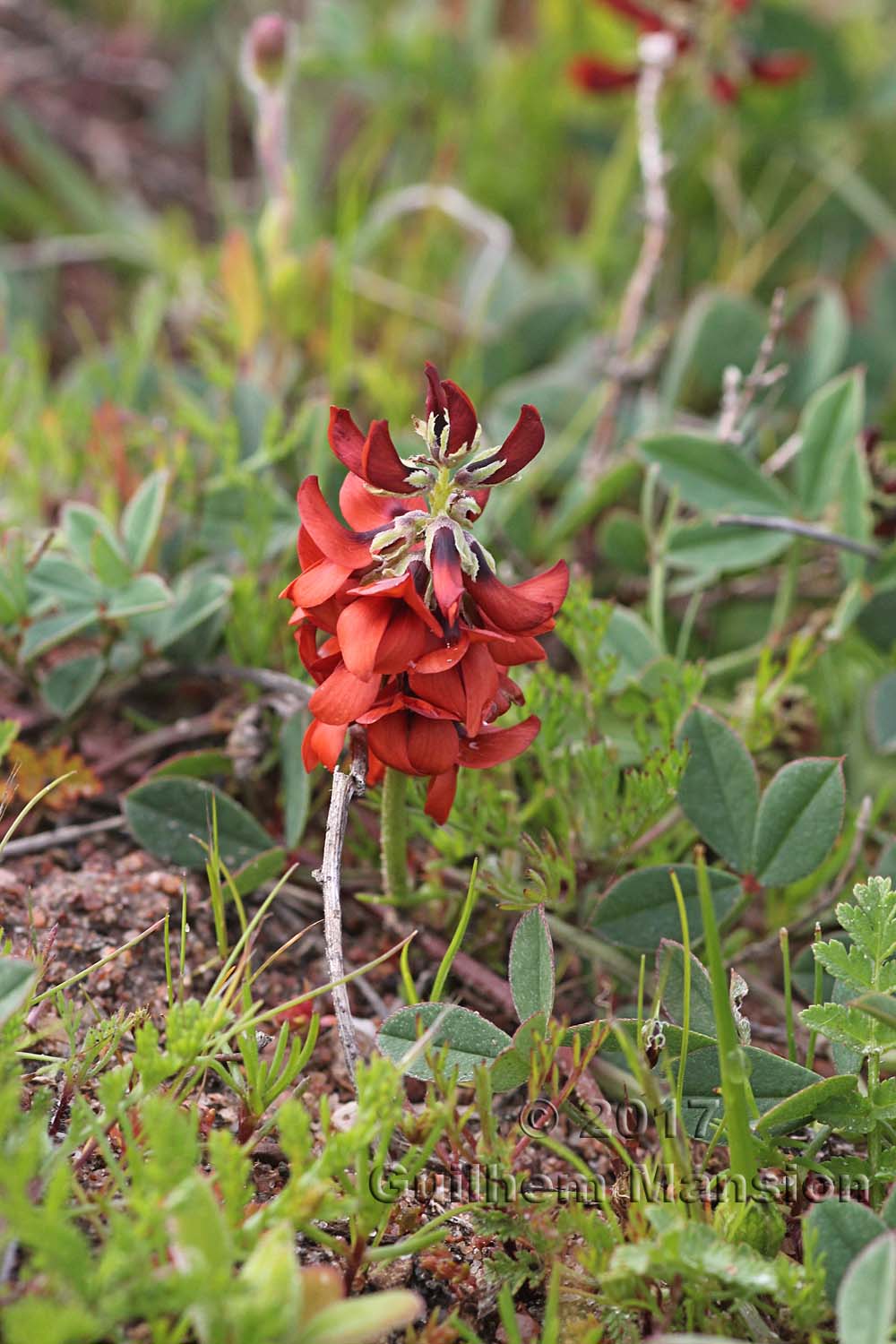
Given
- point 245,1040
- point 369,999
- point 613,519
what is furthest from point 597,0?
point 245,1040

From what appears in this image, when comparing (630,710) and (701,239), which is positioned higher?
(701,239)

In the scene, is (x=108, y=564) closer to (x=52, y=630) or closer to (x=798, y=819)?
(x=52, y=630)

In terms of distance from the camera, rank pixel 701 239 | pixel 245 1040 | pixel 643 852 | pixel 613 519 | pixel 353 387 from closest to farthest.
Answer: pixel 245 1040, pixel 643 852, pixel 613 519, pixel 353 387, pixel 701 239

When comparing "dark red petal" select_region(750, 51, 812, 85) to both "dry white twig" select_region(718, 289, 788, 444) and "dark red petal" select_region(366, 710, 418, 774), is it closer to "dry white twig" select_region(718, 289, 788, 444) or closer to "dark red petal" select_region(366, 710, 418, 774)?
A: "dry white twig" select_region(718, 289, 788, 444)

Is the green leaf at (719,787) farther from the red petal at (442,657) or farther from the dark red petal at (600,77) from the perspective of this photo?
the dark red petal at (600,77)

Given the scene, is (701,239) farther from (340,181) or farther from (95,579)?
(95,579)

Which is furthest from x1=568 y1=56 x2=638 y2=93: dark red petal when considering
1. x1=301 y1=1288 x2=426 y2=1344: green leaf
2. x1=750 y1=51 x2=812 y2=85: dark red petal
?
x1=301 y1=1288 x2=426 y2=1344: green leaf

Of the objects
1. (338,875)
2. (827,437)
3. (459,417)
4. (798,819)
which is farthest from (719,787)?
(827,437)
